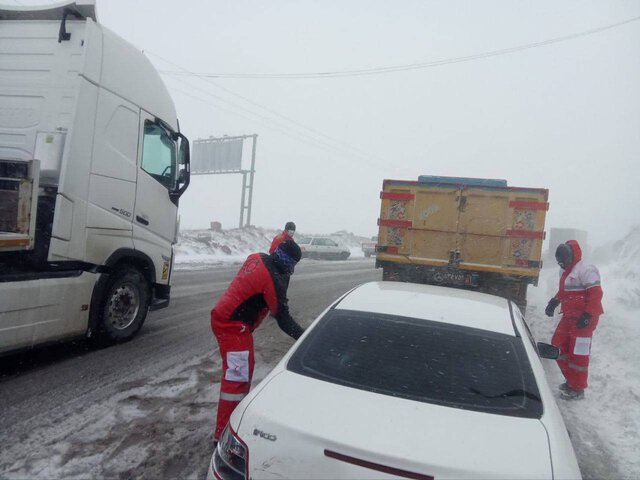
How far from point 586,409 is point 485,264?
3.60 meters

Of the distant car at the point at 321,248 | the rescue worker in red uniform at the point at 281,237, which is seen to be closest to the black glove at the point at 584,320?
the rescue worker in red uniform at the point at 281,237

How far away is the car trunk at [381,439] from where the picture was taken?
173cm

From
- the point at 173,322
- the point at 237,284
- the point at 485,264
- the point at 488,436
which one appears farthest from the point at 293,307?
the point at 488,436

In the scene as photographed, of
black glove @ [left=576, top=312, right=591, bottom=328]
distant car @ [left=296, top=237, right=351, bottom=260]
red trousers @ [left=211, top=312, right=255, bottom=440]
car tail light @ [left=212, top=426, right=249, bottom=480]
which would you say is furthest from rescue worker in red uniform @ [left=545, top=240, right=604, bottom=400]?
distant car @ [left=296, top=237, right=351, bottom=260]

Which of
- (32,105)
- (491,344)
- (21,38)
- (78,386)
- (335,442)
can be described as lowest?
(78,386)

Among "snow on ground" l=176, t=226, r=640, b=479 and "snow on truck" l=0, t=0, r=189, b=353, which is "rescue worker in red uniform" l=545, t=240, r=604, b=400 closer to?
"snow on ground" l=176, t=226, r=640, b=479

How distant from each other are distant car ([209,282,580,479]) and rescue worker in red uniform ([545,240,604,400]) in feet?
8.31

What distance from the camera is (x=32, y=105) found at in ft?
17.1

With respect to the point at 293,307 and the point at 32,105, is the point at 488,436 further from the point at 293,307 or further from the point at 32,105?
the point at 293,307

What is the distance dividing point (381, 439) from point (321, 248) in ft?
85.1

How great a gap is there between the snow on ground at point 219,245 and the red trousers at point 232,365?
45.9 feet

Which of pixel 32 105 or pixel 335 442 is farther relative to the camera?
pixel 32 105

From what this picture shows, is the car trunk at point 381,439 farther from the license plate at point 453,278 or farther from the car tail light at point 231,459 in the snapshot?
the license plate at point 453,278

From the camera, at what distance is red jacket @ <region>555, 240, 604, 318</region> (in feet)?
16.5
